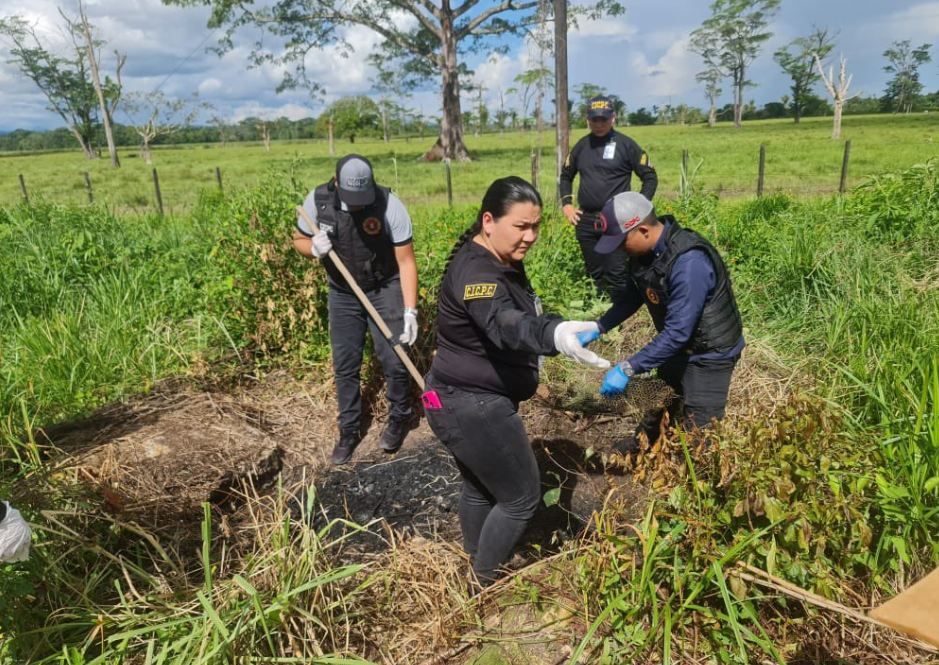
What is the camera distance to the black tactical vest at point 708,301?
96.0 inches

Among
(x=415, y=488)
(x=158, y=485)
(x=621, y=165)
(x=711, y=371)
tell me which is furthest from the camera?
(x=621, y=165)

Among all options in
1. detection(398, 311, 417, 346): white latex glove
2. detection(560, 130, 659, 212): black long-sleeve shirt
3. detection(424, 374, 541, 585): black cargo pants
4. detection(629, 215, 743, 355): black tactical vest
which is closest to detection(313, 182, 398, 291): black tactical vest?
detection(398, 311, 417, 346): white latex glove

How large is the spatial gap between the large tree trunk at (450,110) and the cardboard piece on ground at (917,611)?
25718 millimetres

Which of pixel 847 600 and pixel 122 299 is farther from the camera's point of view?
pixel 122 299

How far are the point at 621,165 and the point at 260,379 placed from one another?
3430 mm

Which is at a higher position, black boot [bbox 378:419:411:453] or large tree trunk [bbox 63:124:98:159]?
large tree trunk [bbox 63:124:98:159]

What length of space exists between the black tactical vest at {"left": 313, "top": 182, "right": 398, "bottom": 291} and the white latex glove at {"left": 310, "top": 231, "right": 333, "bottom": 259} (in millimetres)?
40

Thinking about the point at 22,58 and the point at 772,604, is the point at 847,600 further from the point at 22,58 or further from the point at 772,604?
the point at 22,58

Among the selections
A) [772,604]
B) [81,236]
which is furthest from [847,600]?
[81,236]

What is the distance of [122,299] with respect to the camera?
16.3 ft

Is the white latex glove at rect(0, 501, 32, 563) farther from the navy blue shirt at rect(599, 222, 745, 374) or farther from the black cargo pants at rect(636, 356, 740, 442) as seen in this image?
the black cargo pants at rect(636, 356, 740, 442)

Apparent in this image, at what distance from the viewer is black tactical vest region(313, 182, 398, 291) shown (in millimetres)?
3373

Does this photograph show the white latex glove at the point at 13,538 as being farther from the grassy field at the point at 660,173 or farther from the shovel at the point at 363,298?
the grassy field at the point at 660,173

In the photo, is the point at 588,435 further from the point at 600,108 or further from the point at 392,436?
the point at 600,108
